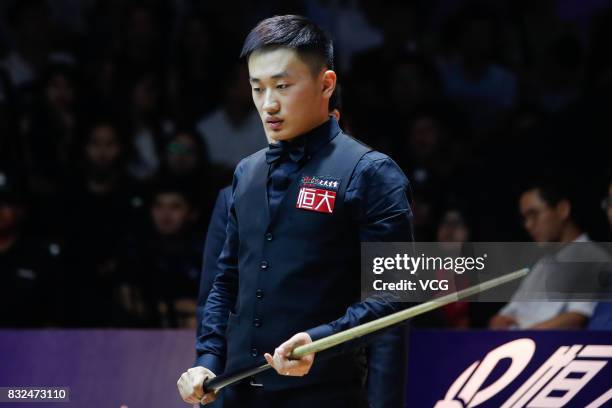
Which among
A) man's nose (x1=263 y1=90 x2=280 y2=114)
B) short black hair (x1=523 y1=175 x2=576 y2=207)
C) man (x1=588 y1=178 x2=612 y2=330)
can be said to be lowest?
man (x1=588 y1=178 x2=612 y2=330)

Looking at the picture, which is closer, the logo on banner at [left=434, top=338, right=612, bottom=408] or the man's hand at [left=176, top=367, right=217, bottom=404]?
the man's hand at [left=176, top=367, right=217, bottom=404]

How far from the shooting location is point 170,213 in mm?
5398

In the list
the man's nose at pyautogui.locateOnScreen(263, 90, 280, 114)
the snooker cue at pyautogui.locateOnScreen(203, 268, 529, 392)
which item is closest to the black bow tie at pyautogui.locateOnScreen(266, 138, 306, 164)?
the man's nose at pyautogui.locateOnScreen(263, 90, 280, 114)

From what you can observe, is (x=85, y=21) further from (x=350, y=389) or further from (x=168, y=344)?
(x=350, y=389)

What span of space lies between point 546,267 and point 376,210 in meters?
1.29

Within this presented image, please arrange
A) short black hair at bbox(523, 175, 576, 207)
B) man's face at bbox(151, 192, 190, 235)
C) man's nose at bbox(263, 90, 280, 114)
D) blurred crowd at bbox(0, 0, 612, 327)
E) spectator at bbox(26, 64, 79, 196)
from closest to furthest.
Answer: man's nose at bbox(263, 90, 280, 114)
short black hair at bbox(523, 175, 576, 207)
blurred crowd at bbox(0, 0, 612, 327)
man's face at bbox(151, 192, 190, 235)
spectator at bbox(26, 64, 79, 196)

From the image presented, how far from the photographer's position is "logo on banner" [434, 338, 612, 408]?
3.61 metres

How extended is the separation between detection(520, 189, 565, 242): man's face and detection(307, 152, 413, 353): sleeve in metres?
2.20

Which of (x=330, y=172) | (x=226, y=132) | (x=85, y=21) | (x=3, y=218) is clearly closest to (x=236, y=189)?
(x=330, y=172)

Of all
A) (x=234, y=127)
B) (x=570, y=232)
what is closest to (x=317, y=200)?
(x=570, y=232)

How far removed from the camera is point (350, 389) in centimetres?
243

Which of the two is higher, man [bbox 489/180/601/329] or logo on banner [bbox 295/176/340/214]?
man [bbox 489/180/601/329]

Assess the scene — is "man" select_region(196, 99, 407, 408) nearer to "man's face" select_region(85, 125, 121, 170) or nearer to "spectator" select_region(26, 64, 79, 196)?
"man's face" select_region(85, 125, 121, 170)

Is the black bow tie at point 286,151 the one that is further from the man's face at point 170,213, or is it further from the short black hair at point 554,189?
the man's face at point 170,213
